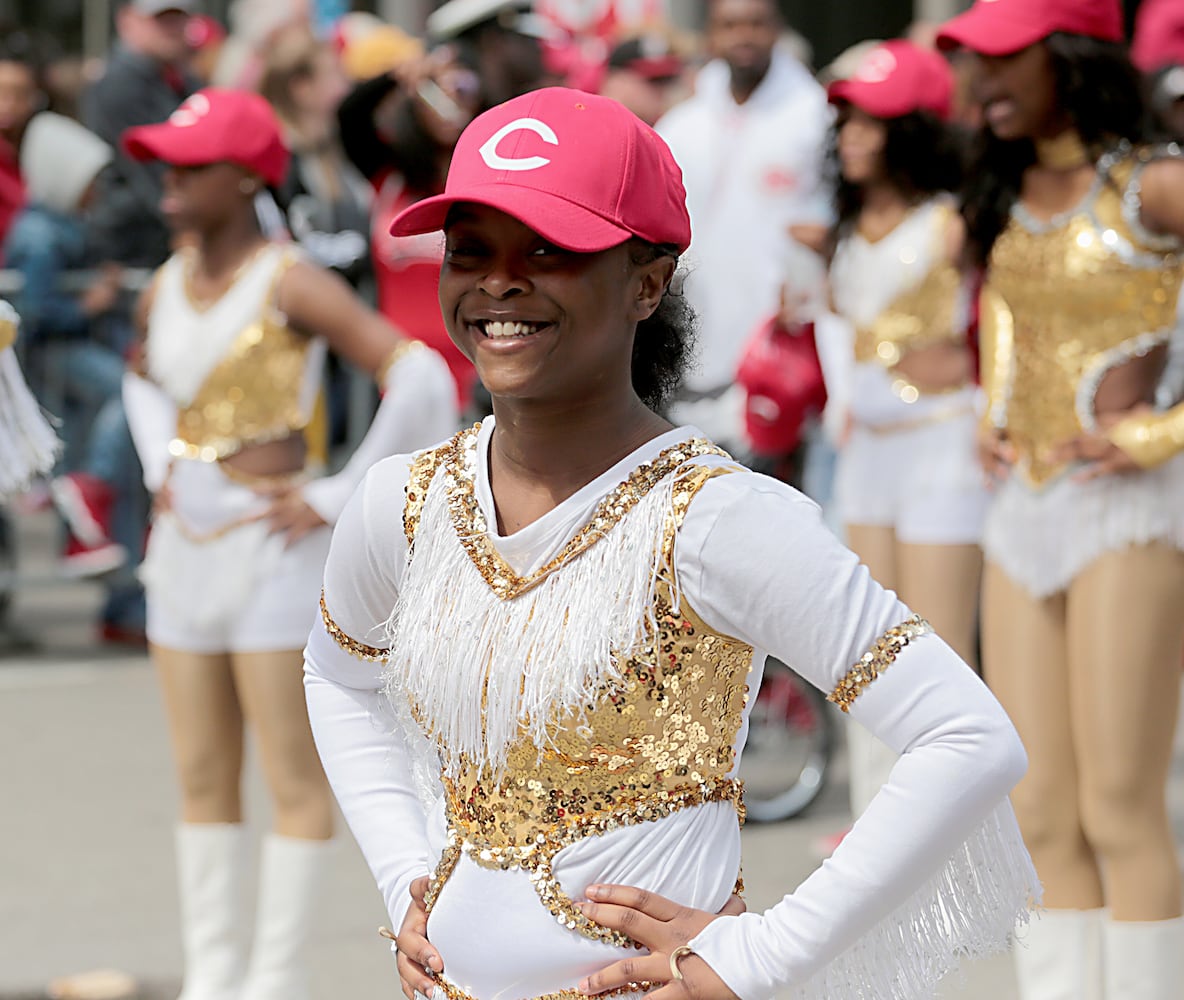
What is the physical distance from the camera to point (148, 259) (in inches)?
350

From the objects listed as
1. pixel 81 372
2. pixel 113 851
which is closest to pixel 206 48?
pixel 81 372

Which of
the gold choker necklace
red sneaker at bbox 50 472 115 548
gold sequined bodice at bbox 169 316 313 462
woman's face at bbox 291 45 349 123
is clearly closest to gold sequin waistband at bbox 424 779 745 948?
the gold choker necklace

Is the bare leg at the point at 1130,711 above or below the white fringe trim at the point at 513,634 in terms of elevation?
below

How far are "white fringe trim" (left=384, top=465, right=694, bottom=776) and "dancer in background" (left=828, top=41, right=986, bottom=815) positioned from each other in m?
3.01

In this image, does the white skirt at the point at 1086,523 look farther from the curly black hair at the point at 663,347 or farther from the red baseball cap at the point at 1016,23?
the curly black hair at the point at 663,347

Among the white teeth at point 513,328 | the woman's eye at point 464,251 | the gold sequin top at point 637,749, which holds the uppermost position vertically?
the woman's eye at point 464,251

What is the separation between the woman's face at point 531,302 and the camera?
7.30ft

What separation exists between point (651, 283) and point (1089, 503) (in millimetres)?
1876

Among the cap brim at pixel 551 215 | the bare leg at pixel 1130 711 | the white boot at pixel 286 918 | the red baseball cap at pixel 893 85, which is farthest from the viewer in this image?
the red baseball cap at pixel 893 85

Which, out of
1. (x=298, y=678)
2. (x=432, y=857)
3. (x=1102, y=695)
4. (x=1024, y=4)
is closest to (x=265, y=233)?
(x=298, y=678)

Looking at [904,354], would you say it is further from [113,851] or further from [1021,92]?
[113,851]

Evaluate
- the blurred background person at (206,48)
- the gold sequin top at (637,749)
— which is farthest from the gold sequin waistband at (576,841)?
the blurred background person at (206,48)

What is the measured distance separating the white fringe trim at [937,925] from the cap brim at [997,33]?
2.02m

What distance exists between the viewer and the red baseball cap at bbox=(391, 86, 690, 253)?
7.09ft
